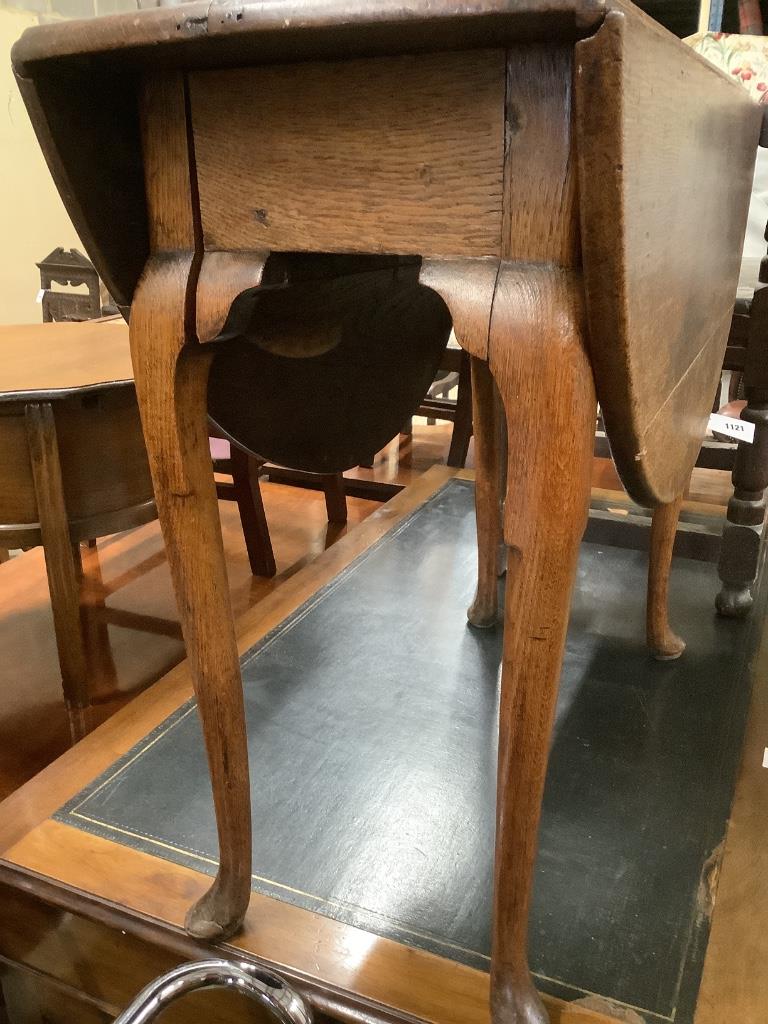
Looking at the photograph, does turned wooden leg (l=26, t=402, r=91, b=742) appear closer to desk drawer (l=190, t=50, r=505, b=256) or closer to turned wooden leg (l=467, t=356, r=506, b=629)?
turned wooden leg (l=467, t=356, r=506, b=629)

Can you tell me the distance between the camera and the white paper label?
1334 mm

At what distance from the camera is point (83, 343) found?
1.85 meters

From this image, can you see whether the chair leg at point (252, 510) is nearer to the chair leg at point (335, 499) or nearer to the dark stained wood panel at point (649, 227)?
the chair leg at point (335, 499)

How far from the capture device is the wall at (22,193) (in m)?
3.08

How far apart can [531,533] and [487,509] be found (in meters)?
0.86

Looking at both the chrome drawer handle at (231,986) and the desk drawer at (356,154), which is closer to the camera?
the desk drawer at (356,154)

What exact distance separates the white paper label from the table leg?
2.95 feet

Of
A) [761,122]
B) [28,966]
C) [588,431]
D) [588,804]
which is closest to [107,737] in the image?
[28,966]

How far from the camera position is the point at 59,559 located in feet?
5.00

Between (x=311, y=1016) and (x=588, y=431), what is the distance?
2.05 ft

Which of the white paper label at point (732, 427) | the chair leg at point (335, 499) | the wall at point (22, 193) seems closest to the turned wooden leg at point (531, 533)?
the white paper label at point (732, 427)

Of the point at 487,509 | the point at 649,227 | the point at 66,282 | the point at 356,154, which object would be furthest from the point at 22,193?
the point at 649,227

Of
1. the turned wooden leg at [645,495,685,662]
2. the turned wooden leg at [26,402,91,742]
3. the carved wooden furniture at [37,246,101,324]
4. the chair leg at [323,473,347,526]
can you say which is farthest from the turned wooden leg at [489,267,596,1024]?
the carved wooden furniture at [37,246,101,324]

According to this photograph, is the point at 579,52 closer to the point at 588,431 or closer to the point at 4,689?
the point at 588,431
